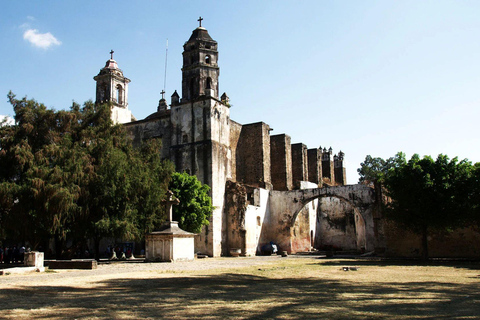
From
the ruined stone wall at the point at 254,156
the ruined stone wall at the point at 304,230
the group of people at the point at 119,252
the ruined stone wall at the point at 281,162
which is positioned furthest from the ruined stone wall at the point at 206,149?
the ruined stone wall at the point at 304,230

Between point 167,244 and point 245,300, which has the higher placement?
point 167,244

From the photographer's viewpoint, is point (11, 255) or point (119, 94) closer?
point (11, 255)

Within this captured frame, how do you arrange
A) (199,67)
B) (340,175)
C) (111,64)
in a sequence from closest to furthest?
(199,67)
(111,64)
(340,175)

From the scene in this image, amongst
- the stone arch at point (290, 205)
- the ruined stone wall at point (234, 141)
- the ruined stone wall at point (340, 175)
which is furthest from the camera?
the ruined stone wall at point (340, 175)

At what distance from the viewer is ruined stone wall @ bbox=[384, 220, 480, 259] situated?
2356 cm

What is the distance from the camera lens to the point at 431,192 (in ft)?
64.2

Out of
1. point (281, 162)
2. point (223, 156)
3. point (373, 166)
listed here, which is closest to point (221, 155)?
point (223, 156)

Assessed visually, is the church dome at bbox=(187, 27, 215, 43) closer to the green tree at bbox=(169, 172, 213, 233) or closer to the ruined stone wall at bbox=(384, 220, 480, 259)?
the green tree at bbox=(169, 172, 213, 233)

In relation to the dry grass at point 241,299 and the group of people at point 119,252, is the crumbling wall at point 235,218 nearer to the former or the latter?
the group of people at point 119,252

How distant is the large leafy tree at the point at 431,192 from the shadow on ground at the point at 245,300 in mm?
9647

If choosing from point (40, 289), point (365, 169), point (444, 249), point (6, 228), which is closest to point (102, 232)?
point (6, 228)

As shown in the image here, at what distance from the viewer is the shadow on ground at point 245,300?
6.31m

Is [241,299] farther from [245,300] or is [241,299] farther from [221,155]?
[221,155]

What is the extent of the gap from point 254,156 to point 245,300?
89.9ft
